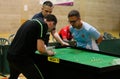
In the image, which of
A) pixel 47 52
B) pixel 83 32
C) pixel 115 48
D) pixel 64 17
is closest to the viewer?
pixel 47 52

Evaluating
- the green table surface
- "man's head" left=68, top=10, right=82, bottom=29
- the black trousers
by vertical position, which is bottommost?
the black trousers

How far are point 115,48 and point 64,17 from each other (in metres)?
3.34

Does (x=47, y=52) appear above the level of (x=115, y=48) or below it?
above

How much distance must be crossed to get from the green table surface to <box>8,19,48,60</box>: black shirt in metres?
0.37

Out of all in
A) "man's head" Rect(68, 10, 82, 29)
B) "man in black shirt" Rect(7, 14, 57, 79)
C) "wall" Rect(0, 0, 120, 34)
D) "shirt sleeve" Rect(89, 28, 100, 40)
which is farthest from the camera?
"wall" Rect(0, 0, 120, 34)

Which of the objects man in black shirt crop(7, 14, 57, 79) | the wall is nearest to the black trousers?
man in black shirt crop(7, 14, 57, 79)

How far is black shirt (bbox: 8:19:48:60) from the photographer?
4.08 m

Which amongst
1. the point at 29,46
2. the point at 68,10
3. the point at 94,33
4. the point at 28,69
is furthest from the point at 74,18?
the point at 68,10

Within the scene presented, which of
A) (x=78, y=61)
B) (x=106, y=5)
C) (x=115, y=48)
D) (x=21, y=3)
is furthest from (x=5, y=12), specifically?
(x=78, y=61)

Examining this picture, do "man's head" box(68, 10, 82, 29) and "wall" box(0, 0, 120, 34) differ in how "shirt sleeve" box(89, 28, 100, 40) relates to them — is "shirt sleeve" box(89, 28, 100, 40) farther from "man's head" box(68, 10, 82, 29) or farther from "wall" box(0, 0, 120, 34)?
"wall" box(0, 0, 120, 34)

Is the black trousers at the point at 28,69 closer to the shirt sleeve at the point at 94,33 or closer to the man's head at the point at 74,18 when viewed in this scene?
the man's head at the point at 74,18

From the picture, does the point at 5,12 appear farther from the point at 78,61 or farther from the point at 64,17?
the point at 78,61

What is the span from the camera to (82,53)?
461 centimetres

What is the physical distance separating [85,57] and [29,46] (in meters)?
0.81
